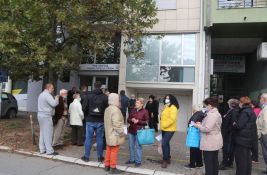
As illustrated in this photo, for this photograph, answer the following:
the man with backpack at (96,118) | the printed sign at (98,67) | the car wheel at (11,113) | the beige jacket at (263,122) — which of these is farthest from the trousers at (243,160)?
the car wheel at (11,113)

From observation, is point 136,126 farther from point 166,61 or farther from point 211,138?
point 166,61

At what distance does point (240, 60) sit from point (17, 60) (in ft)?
48.5

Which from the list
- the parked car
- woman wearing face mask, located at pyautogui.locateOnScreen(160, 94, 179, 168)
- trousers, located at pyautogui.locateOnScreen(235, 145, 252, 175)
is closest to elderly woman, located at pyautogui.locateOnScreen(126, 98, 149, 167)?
woman wearing face mask, located at pyautogui.locateOnScreen(160, 94, 179, 168)

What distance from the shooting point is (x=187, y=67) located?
1717cm

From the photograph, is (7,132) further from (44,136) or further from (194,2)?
(194,2)

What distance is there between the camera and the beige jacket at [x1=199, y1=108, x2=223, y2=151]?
730cm

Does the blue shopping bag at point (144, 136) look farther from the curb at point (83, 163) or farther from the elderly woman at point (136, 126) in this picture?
the curb at point (83, 163)

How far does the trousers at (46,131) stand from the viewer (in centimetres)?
934

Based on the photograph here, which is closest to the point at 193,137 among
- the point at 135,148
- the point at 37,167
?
the point at 135,148

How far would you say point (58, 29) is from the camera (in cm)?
1297

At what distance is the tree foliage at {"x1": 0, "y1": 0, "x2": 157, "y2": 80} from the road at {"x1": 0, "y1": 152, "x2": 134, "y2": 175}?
11.0 feet

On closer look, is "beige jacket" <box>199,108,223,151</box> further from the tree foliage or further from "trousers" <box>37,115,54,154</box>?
the tree foliage

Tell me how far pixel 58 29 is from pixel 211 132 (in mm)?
7641

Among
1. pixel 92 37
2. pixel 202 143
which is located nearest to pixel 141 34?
pixel 92 37
